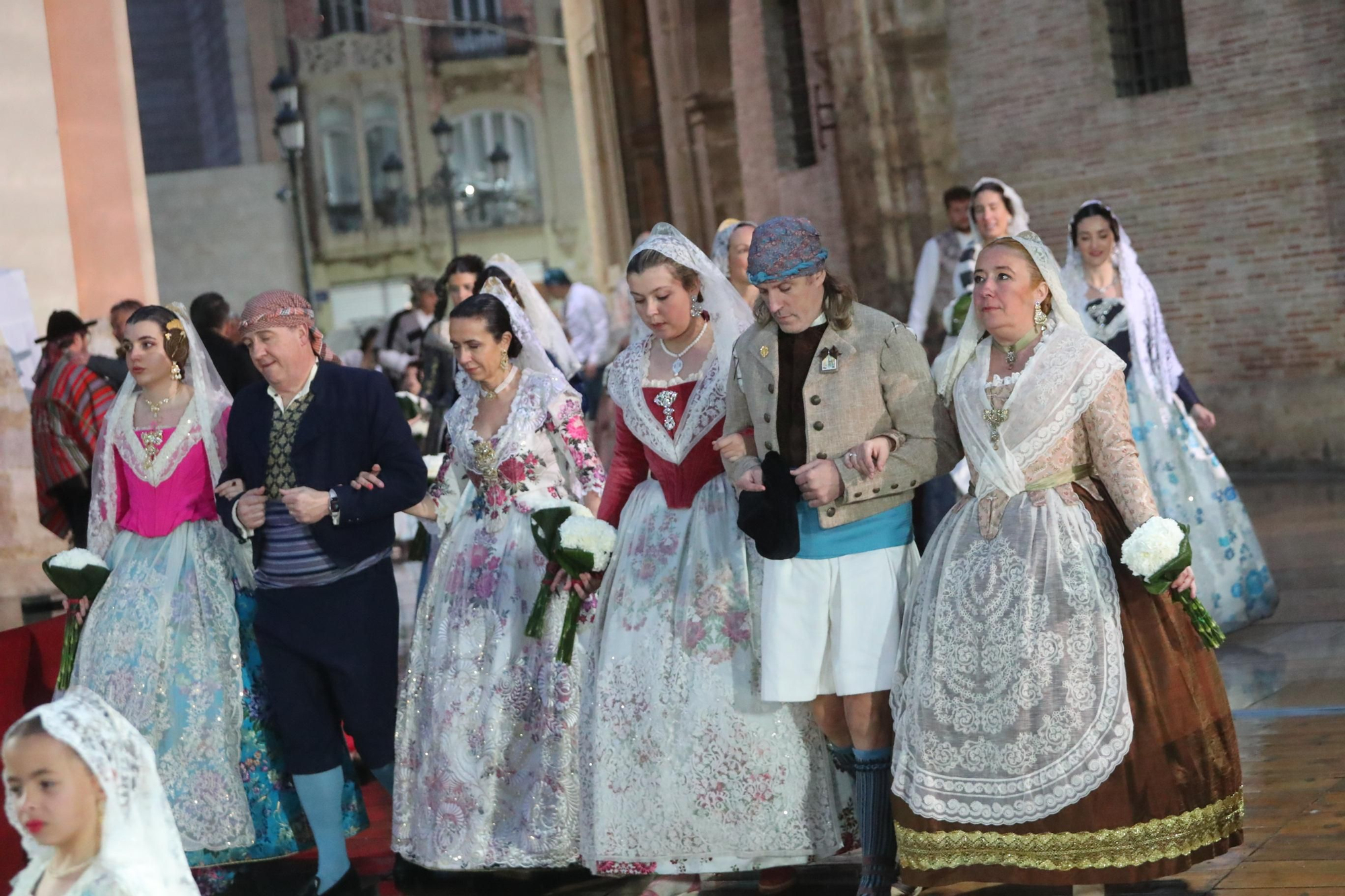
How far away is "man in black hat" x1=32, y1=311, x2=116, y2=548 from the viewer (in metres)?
8.41

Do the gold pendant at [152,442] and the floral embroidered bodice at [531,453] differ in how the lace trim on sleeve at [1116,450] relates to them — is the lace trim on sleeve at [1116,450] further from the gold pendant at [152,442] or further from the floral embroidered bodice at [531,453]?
the gold pendant at [152,442]

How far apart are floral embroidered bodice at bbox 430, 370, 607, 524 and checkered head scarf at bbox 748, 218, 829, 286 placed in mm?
1161

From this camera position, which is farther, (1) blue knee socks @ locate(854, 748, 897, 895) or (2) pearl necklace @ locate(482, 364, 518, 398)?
(2) pearl necklace @ locate(482, 364, 518, 398)

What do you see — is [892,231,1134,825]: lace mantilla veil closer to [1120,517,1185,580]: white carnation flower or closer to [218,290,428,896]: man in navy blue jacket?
[1120,517,1185,580]: white carnation flower

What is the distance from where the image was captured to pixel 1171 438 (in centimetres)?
752

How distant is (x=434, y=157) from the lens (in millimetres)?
40094

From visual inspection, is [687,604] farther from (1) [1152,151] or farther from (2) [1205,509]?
(1) [1152,151]

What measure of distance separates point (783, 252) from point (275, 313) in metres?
1.59

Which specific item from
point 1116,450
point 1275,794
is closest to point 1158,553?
point 1116,450

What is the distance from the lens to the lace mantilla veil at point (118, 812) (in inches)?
111

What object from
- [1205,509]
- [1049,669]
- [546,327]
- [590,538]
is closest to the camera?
[1049,669]

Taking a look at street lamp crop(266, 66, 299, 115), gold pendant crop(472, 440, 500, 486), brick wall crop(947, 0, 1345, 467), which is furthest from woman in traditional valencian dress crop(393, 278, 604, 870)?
street lamp crop(266, 66, 299, 115)

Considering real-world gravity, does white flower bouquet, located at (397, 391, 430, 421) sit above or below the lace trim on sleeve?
above

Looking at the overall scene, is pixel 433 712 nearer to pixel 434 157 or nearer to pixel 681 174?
pixel 681 174
